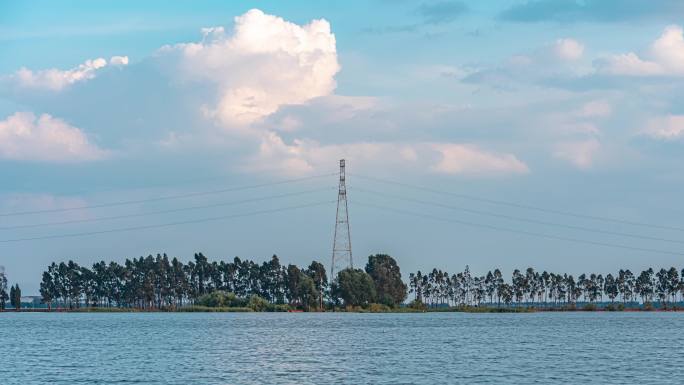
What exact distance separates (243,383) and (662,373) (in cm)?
3578

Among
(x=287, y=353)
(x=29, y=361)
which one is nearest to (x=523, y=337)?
(x=287, y=353)

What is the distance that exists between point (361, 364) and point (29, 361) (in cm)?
3238

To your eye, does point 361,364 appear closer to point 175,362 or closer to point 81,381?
point 175,362

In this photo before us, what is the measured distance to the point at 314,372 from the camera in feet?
266

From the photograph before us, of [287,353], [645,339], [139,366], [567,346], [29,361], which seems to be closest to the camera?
[139,366]

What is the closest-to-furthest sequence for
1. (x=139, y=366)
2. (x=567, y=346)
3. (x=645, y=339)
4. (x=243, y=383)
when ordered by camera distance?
(x=243, y=383), (x=139, y=366), (x=567, y=346), (x=645, y=339)

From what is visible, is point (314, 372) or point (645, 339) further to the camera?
point (645, 339)

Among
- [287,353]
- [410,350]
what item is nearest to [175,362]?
[287,353]

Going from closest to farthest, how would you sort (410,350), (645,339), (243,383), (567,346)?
(243,383) < (410,350) < (567,346) < (645,339)

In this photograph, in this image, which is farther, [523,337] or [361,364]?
[523,337]

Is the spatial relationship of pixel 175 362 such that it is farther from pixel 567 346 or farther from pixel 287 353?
pixel 567 346

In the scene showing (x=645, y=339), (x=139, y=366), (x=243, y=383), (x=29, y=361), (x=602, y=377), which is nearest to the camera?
(x=243, y=383)

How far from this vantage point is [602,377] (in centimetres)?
7869

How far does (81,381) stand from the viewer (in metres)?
75.0
